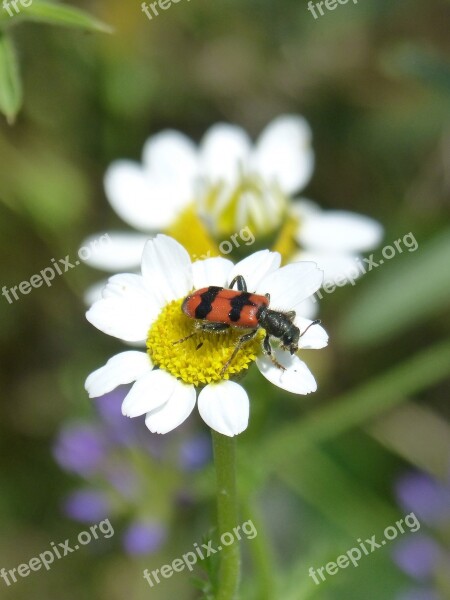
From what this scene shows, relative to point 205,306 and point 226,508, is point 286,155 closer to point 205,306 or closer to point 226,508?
point 205,306

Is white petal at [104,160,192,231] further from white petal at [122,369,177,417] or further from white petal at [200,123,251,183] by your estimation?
white petal at [122,369,177,417]

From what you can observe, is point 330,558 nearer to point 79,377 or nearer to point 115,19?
point 79,377

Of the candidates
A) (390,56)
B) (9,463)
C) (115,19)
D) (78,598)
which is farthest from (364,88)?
(78,598)

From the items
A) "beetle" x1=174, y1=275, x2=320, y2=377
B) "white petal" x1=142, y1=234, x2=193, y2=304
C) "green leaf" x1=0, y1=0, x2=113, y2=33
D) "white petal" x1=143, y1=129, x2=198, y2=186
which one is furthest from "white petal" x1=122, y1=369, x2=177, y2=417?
"white petal" x1=143, y1=129, x2=198, y2=186

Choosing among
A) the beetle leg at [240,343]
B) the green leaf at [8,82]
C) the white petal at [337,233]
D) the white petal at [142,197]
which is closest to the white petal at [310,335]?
the beetle leg at [240,343]

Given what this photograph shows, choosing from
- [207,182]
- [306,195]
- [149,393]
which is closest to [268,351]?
[149,393]
